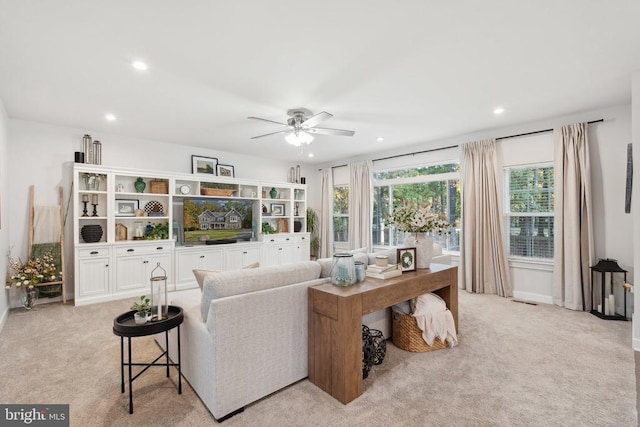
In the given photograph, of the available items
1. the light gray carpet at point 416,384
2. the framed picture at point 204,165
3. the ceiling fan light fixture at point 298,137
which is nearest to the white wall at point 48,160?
the framed picture at point 204,165

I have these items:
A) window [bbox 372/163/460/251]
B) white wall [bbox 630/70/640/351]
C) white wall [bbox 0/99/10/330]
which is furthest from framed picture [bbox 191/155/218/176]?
white wall [bbox 630/70/640/351]

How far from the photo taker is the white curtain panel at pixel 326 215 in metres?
7.48

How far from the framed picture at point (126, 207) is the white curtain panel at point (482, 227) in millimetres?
5485

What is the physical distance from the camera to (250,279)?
2129 millimetres

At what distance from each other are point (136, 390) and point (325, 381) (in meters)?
1.37

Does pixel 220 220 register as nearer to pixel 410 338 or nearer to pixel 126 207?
pixel 126 207

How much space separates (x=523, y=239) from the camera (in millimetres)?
4746

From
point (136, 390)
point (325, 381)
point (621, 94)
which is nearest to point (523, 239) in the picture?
point (621, 94)

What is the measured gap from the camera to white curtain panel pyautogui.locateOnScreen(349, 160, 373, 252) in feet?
21.7

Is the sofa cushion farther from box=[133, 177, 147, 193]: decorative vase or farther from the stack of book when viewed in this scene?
box=[133, 177, 147, 193]: decorative vase

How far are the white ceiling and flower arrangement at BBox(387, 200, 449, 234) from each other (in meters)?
1.29

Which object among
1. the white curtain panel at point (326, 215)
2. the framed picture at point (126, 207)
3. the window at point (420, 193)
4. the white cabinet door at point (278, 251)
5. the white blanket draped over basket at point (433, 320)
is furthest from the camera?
the white curtain panel at point (326, 215)

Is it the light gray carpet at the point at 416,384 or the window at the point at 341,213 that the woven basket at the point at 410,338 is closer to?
the light gray carpet at the point at 416,384

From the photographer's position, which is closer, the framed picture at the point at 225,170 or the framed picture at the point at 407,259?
the framed picture at the point at 407,259
